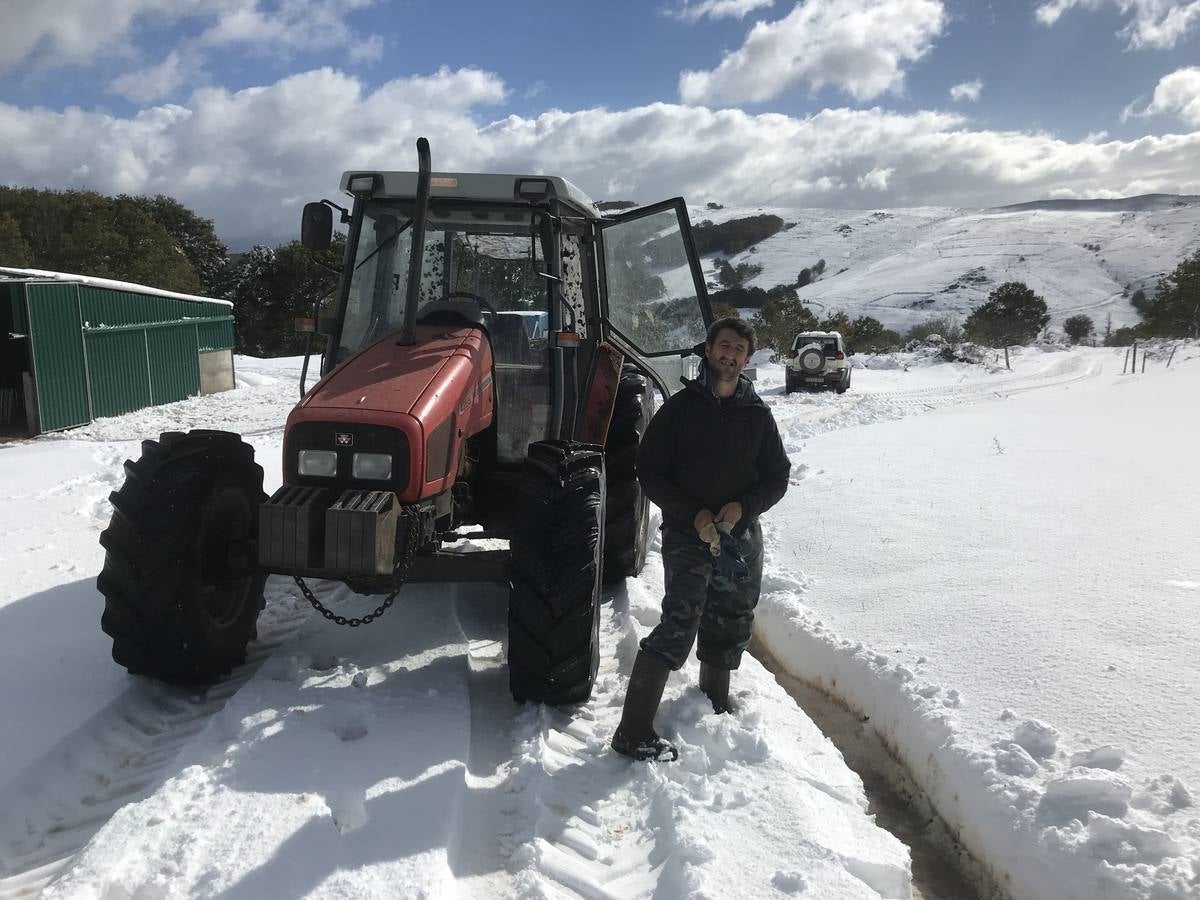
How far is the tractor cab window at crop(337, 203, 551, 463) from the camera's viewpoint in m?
4.21

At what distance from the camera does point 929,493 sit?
685 cm

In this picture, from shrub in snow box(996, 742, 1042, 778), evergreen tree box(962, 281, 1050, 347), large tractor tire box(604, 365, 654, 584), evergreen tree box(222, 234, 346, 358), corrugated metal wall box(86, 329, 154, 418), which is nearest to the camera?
shrub in snow box(996, 742, 1042, 778)

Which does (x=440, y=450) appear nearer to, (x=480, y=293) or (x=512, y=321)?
(x=512, y=321)

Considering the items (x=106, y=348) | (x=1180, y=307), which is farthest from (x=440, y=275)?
(x=1180, y=307)

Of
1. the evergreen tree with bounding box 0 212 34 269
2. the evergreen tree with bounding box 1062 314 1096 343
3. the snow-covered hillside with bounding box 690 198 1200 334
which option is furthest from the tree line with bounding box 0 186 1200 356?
the snow-covered hillside with bounding box 690 198 1200 334

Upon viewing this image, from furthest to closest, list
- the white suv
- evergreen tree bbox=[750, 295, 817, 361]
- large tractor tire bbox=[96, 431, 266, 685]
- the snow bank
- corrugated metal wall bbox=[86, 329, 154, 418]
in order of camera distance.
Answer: evergreen tree bbox=[750, 295, 817, 361] → the white suv → corrugated metal wall bbox=[86, 329, 154, 418] → large tractor tire bbox=[96, 431, 266, 685] → the snow bank

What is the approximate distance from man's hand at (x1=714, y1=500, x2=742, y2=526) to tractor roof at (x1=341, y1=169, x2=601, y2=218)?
1841 millimetres

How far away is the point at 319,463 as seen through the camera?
3.16 m

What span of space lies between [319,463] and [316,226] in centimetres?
141

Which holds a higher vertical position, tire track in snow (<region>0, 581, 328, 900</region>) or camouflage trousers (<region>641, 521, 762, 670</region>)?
camouflage trousers (<region>641, 521, 762, 670</region>)

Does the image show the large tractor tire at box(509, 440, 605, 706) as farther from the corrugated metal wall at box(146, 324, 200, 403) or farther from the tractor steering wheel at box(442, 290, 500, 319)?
the corrugated metal wall at box(146, 324, 200, 403)

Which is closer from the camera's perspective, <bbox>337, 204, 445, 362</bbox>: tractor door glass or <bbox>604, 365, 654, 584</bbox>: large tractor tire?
<bbox>337, 204, 445, 362</bbox>: tractor door glass

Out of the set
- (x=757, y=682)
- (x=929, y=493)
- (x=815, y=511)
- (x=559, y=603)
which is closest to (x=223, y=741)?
(x=559, y=603)

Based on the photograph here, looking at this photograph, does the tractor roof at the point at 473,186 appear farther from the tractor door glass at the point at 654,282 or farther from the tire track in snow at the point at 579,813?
the tire track in snow at the point at 579,813
